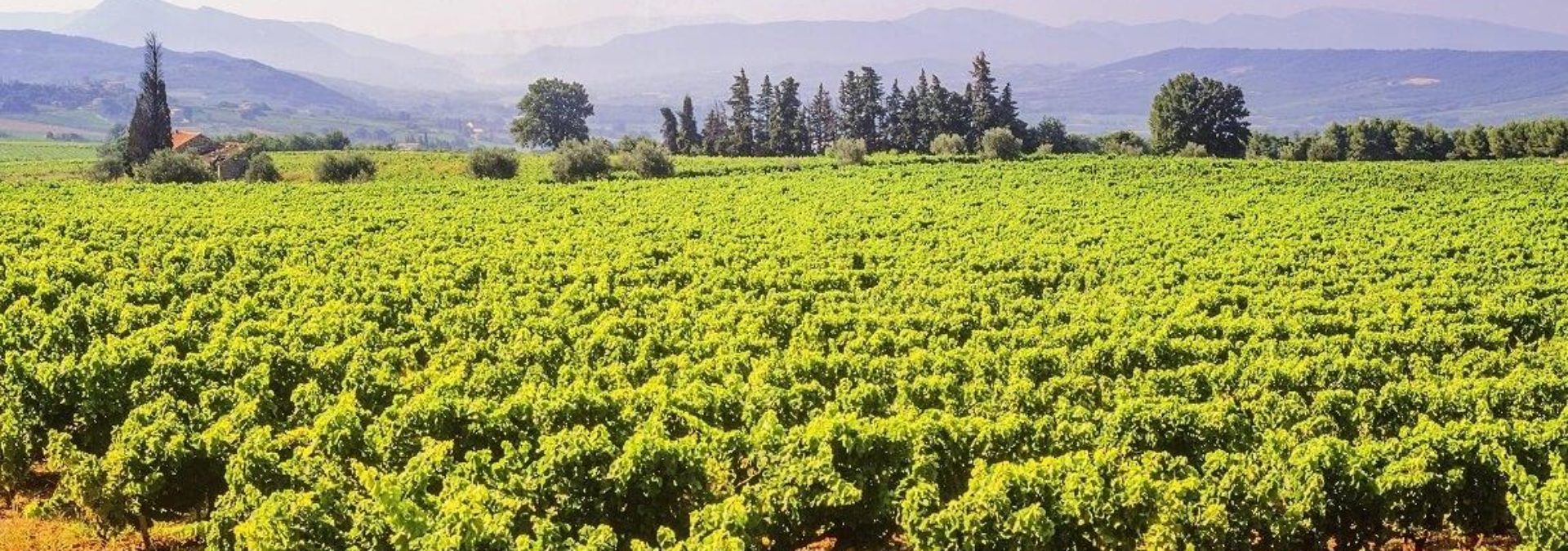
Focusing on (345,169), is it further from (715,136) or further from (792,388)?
(792,388)

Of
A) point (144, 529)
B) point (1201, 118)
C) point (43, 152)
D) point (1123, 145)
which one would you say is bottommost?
point (144, 529)

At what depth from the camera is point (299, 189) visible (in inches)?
2511

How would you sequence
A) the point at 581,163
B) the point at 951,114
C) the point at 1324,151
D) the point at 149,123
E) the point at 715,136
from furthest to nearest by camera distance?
1. the point at 715,136
2. the point at 951,114
3. the point at 149,123
4. the point at 1324,151
5. the point at 581,163

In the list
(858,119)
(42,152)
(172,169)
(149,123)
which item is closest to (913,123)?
(858,119)

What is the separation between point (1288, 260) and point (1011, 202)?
72.2 ft

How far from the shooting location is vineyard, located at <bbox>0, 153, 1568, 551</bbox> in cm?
1382

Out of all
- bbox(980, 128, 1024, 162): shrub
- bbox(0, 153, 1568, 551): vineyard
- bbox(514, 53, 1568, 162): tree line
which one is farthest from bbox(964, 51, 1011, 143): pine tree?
bbox(0, 153, 1568, 551): vineyard

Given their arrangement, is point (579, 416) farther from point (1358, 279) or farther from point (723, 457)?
point (1358, 279)

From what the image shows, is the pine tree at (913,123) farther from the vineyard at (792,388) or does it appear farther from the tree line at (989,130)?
the vineyard at (792,388)

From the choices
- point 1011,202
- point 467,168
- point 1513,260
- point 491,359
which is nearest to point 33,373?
point 491,359

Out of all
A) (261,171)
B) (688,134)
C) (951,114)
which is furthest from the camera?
(688,134)

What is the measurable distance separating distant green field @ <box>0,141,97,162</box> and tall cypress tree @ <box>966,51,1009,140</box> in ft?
366

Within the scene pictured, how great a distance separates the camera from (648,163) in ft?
261

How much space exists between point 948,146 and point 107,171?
235ft
